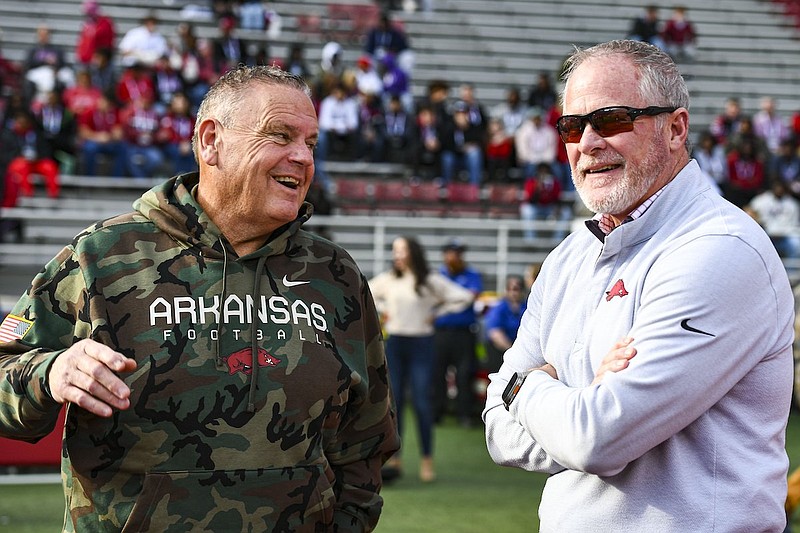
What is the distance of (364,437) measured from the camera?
3271 mm

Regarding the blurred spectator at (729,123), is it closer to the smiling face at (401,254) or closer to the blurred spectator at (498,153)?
the blurred spectator at (498,153)

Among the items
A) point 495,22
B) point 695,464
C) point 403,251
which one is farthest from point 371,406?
point 495,22

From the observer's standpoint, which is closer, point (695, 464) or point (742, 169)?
point (695, 464)

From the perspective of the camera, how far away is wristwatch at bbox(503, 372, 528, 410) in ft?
9.04

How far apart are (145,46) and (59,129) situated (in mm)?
2712

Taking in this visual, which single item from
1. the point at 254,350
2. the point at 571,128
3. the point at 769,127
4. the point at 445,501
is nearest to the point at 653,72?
the point at 571,128

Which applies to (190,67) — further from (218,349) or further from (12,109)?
(218,349)

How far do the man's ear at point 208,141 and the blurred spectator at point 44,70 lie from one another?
1361 cm

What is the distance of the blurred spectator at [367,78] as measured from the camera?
18.3 metres

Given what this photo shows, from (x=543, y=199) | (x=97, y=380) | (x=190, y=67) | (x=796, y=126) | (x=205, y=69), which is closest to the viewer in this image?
(x=97, y=380)

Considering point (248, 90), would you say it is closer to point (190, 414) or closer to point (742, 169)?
point (190, 414)

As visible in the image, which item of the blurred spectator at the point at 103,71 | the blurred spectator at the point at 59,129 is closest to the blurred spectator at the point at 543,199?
the blurred spectator at the point at 103,71

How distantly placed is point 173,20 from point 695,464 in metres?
18.9

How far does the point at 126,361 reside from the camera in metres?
2.56
